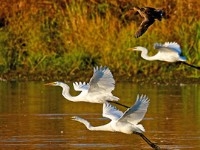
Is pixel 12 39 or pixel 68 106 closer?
pixel 68 106

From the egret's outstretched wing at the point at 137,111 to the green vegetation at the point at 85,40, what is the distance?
10.8 metres

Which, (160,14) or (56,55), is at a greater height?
(160,14)

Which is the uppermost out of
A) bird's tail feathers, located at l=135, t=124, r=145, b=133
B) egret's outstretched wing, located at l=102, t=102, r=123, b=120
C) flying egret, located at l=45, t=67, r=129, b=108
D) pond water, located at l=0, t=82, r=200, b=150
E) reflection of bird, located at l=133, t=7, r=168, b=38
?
reflection of bird, located at l=133, t=7, r=168, b=38

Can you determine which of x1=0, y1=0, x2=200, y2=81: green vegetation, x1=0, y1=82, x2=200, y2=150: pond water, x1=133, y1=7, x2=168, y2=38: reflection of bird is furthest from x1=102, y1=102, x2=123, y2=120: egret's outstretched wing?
x1=0, y1=0, x2=200, y2=81: green vegetation

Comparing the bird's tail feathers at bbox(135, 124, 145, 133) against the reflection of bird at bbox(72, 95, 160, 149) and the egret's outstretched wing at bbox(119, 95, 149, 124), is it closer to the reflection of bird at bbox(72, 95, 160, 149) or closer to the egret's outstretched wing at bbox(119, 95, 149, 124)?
the reflection of bird at bbox(72, 95, 160, 149)

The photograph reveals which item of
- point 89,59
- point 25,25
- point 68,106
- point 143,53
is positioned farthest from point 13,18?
point 143,53

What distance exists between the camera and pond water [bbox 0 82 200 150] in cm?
1733

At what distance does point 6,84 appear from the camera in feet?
88.8

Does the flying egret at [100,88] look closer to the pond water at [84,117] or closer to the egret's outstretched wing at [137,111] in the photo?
the pond water at [84,117]

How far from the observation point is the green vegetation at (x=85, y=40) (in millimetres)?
27984

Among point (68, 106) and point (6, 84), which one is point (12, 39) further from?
point (68, 106)

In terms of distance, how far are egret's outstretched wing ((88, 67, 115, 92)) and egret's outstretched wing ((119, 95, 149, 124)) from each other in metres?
1.25

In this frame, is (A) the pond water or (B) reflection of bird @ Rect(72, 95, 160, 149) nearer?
(B) reflection of bird @ Rect(72, 95, 160, 149)

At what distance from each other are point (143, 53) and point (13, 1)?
11521mm
